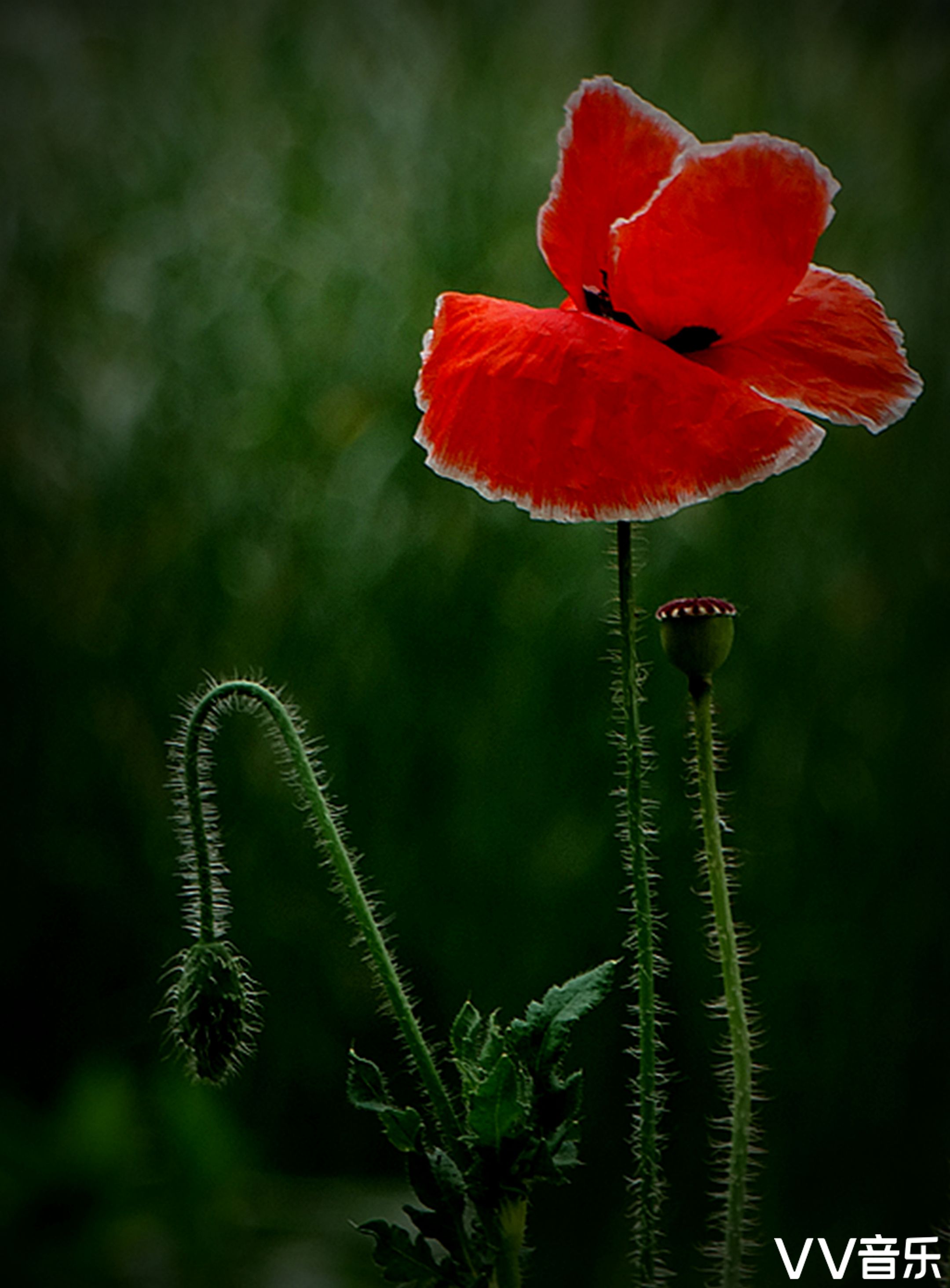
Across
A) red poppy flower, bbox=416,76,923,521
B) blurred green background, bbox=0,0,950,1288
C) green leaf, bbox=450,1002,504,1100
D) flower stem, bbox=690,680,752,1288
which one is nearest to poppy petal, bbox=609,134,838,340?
red poppy flower, bbox=416,76,923,521

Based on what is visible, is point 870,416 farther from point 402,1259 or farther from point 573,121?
point 402,1259

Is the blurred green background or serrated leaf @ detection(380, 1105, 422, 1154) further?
the blurred green background

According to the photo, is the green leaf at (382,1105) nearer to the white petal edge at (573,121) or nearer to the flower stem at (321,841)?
the flower stem at (321,841)

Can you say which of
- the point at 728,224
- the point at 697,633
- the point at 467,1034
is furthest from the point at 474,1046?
the point at 728,224

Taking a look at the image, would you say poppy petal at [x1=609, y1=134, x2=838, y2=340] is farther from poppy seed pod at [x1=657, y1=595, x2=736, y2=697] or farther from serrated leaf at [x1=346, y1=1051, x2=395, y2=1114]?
serrated leaf at [x1=346, y1=1051, x2=395, y2=1114]

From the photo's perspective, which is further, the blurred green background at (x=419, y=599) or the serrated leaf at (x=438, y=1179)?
the blurred green background at (x=419, y=599)

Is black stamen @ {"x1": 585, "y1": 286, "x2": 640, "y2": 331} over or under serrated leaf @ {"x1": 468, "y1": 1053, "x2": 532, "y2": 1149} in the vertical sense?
over

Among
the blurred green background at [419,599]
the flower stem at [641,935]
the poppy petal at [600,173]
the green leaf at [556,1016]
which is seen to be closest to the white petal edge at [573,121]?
the poppy petal at [600,173]
